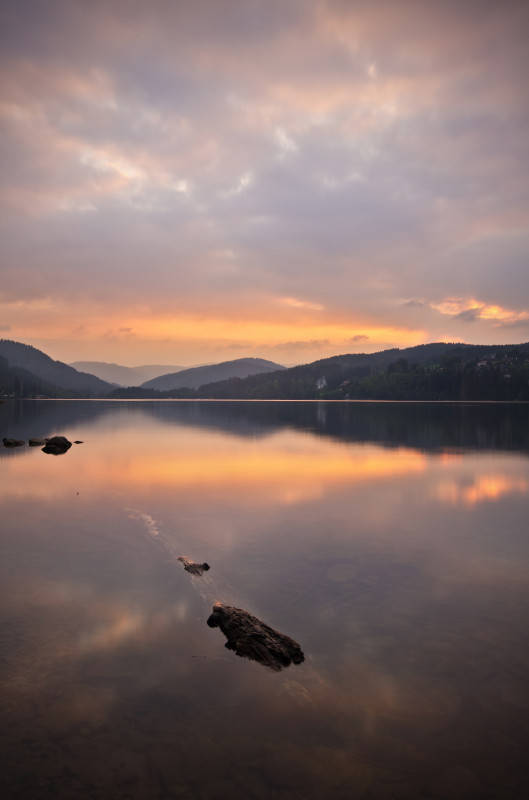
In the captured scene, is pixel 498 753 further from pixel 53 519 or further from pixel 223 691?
pixel 53 519

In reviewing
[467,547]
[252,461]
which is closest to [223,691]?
[467,547]

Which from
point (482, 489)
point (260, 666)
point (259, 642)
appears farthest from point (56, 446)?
point (260, 666)

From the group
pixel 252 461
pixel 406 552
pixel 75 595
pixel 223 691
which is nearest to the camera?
pixel 223 691

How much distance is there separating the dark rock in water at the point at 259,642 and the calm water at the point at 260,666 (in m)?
0.28

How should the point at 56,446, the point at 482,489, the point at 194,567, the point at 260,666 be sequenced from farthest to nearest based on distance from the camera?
the point at 56,446, the point at 482,489, the point at 194,567, the point at 260,666

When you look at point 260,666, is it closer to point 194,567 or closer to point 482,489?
point 194,567

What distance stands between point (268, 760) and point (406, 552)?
1212 cm

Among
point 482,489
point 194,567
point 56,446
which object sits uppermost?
point 56,446

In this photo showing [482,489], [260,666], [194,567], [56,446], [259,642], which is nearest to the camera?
[260,666]

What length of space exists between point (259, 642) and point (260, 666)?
59cm

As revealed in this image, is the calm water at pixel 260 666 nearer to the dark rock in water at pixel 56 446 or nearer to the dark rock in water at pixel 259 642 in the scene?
the dark rock in water at pixel 259 642

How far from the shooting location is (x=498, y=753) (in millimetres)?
8031

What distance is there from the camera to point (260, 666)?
10.5m

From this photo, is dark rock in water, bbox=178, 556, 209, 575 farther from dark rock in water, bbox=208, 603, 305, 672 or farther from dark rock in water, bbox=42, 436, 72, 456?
dark rock in water, bbox=42, 436, 72, 456
